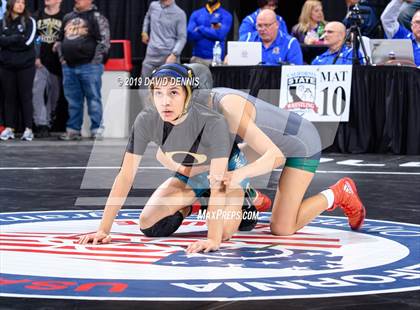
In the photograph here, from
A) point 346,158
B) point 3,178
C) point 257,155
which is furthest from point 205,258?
point 346,158

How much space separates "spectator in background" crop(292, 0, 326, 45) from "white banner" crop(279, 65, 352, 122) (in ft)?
5.00

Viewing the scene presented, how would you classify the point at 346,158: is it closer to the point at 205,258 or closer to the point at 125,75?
the point at 125,75

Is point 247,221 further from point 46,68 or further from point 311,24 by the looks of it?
point 46,68

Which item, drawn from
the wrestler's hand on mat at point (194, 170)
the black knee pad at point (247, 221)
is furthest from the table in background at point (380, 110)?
the wrestler's hand on mat at point (194, 170)

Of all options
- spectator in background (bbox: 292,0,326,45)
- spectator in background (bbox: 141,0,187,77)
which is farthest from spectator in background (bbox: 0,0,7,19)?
spectator in background (bbox: 292,0,326,45)

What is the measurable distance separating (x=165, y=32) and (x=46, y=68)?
5.69 ft

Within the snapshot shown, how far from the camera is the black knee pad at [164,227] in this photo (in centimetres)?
485

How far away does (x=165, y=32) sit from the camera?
12.1 meters

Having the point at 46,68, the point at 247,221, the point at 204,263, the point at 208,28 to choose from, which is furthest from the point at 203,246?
the point at 46,68

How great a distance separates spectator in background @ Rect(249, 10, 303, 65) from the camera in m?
10.1

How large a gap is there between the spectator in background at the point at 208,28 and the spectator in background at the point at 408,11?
2168mm

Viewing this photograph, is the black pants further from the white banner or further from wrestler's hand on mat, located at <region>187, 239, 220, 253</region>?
wrestler's hand on mat, located at <region>187, 239, 220, 253</region>

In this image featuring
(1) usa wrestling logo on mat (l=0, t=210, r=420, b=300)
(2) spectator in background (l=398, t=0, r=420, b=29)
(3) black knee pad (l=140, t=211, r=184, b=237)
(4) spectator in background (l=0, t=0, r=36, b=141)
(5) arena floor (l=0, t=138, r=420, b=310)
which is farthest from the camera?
(4) spectator in background (l=0, t=0, r=36, b=141)

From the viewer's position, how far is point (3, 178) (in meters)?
7.74
